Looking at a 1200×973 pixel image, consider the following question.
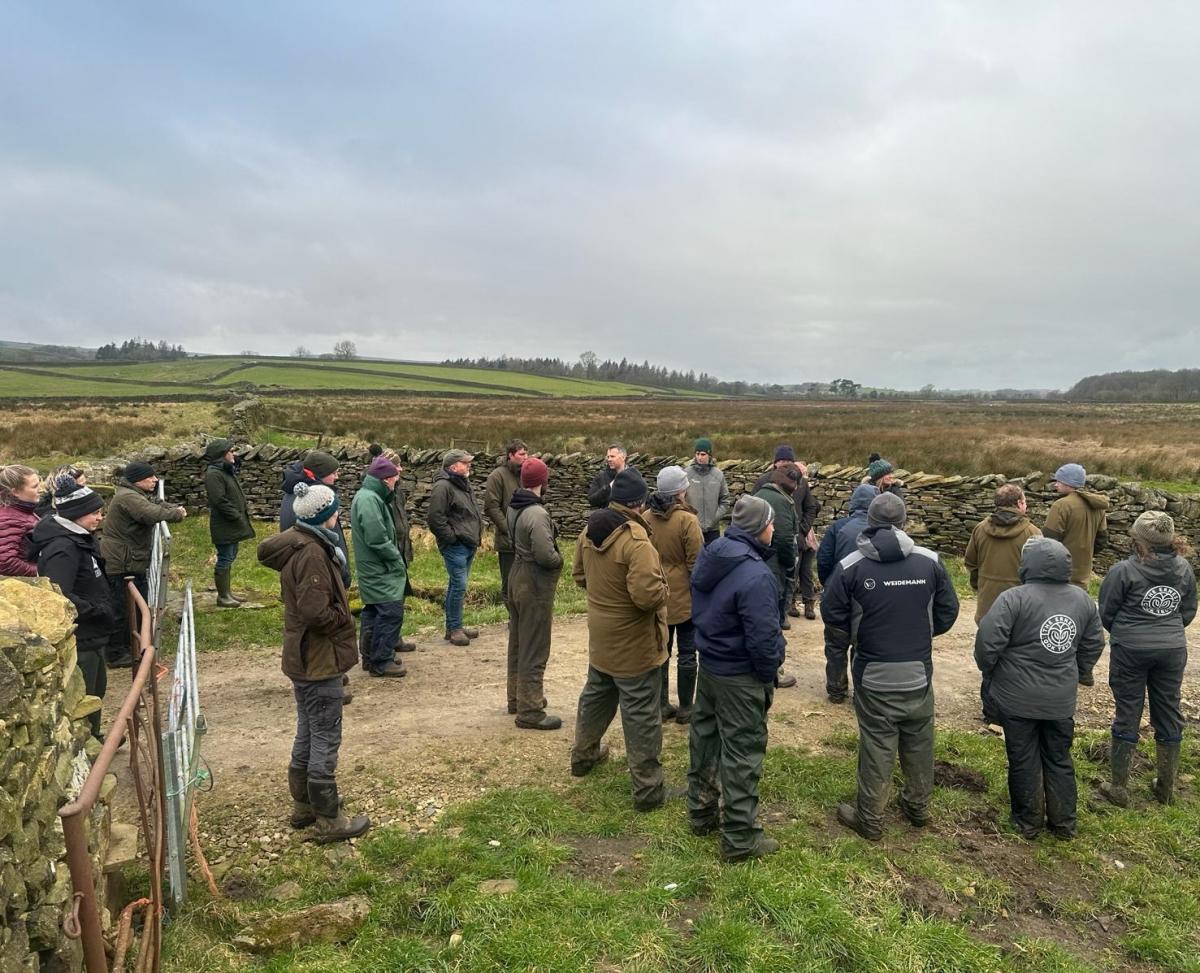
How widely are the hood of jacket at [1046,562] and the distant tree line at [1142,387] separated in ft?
323

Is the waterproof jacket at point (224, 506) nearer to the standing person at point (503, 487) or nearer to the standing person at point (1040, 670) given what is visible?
the standing person at point (503, 487)

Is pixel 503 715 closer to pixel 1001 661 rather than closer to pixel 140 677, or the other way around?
pixel 140 677

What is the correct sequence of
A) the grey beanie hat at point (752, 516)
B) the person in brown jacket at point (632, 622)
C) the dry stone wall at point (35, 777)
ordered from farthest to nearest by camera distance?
the person in brown jacket at point (632, 622) < the grey beanie hat at point (752, 516) < the dry stone wall at point (35, 777)

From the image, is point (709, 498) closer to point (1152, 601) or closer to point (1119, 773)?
point (1152, 601)

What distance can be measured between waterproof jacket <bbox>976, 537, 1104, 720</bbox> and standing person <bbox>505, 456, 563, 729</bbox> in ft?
10.2

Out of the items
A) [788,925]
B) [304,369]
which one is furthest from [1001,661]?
[304,369]

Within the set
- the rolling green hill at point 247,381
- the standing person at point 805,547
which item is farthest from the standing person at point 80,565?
the rolling green hill at point 247,381

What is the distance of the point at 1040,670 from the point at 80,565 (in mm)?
6456

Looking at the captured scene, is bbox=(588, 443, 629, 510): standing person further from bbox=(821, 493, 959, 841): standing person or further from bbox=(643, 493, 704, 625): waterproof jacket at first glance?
bbox=(821, 493, 959, 841): standing person

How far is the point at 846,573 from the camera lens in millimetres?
4406

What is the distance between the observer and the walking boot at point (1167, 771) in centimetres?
489

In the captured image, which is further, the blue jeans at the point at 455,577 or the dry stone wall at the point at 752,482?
the dry stone wall at the point at 752,482

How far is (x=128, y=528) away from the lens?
6.61 m

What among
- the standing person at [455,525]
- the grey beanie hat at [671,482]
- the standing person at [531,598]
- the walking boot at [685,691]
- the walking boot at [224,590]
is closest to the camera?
the grey beanie hat at [671,482]
